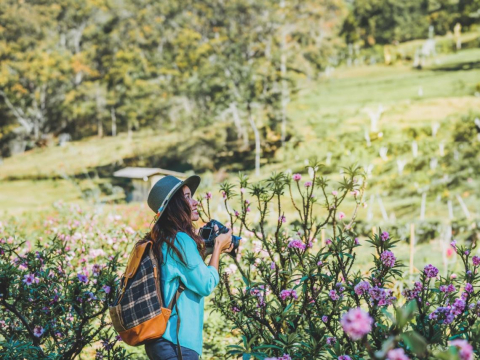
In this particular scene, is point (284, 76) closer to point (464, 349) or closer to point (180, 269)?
point (180, 269)

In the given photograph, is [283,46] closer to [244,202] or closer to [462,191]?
[462,191]

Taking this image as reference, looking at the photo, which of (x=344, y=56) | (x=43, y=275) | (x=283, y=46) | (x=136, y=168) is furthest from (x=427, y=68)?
(x=43, y=275)

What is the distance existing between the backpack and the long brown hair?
36mm

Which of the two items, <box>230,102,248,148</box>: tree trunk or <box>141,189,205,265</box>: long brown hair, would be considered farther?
<box>230,102,248,148</box>: tree trunk

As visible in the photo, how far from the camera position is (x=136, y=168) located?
1249 cm

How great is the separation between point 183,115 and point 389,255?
11.0 meters

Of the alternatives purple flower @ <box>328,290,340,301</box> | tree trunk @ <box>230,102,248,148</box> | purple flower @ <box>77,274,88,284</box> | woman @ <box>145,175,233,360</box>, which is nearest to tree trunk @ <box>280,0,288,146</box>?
tree trunk @ <box>230,102,248,148</box>

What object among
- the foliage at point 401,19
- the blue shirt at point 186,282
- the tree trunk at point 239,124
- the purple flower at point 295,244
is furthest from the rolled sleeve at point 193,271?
the foliage at point 401,19

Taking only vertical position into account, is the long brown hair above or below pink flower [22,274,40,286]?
above

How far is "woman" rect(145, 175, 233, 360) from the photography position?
1.72 meters

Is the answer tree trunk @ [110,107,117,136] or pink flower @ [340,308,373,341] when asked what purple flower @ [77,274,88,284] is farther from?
tree trunk @ [110,107,117,136]

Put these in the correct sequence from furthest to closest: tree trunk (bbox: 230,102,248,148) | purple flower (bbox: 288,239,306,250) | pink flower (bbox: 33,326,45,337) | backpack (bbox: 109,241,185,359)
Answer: tree trunk (bbox: 230,102,248,148) → pink flower (bbox: 33,326,45,337) → purple flower (bbox: 288,239,306,250) → backpack (bbox: 109,241,185,359)

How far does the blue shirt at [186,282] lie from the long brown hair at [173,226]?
0.07 feet

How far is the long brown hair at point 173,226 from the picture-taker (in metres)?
1.73
